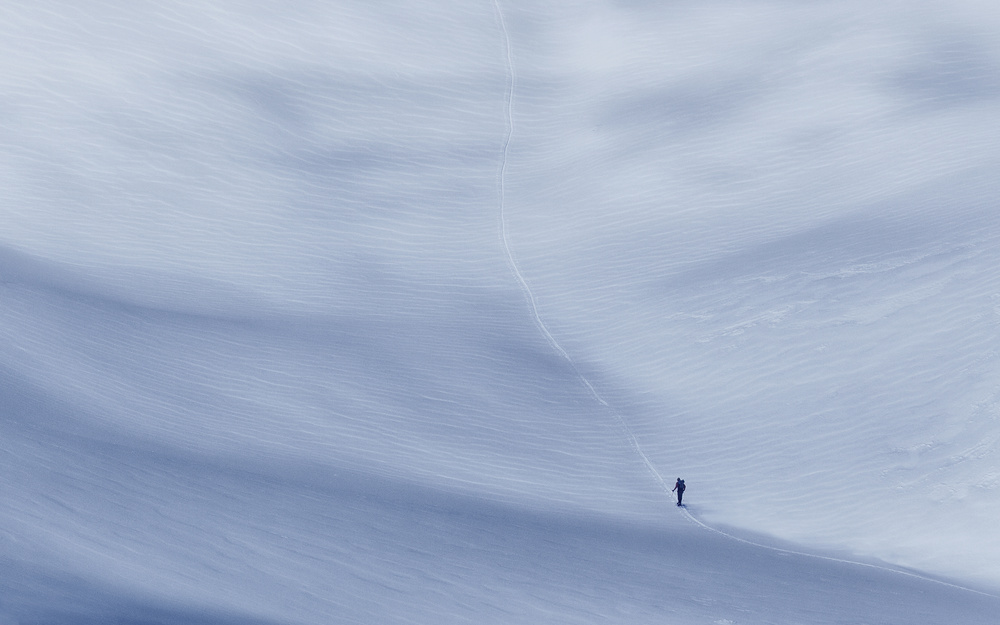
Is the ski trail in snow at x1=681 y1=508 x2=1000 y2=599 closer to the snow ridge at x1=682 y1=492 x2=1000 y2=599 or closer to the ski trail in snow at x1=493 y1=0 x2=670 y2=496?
the snow ridge at x1=682 y1=492 x2=1000 y2=599

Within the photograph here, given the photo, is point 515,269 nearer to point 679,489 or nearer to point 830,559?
point 679,489

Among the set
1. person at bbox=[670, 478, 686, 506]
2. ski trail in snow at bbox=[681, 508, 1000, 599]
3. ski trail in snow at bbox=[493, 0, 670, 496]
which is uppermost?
ski trail in snow at bbox=[493, 0, 670, 496]

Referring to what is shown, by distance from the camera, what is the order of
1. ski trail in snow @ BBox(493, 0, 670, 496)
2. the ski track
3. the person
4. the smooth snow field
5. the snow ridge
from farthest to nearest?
ski trail in snow @ BBox(493, 0, 670, 496) < the person < the ski track < the snow ridge < the smooth snow field

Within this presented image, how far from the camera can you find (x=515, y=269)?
17.2 meters

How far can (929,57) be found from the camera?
18.8 m

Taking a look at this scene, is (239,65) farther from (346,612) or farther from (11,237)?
(346,612)

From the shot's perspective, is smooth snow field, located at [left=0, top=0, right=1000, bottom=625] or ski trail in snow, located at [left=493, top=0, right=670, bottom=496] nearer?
smooth snow field, located at [left=0, top=0, right=1000, bottom=625]

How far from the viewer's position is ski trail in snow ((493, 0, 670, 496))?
14.3 m

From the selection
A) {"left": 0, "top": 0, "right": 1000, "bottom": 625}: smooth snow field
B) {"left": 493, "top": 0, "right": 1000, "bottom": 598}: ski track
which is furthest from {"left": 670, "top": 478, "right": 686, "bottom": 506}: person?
{"left": 0, "top": 0, "right": 1000, "bottom": 625}: smooth snow field

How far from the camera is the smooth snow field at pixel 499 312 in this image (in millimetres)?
11289

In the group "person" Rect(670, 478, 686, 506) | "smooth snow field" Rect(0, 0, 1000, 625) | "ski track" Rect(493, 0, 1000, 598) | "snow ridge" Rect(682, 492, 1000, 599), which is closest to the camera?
"smooth snow field" Rect(0, 0, 1000, 625)

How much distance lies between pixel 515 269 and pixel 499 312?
1.04 metres

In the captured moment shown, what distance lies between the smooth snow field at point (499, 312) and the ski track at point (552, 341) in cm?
5

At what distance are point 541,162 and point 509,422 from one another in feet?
19.8
